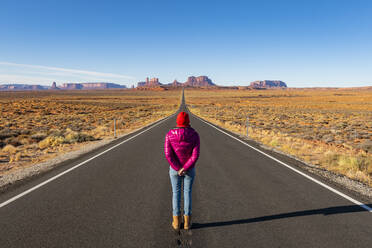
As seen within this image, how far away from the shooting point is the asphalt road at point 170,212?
11.8 feet

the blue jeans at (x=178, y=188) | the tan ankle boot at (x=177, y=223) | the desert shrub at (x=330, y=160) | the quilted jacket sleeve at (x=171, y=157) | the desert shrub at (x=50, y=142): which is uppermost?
the quilted jacket sleeve at (x=171, y=157)

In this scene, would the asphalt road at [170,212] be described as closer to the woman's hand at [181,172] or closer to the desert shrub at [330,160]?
the woman's hand at [181,172]

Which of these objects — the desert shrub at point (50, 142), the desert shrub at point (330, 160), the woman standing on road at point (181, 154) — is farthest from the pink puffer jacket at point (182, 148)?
the desert shrub at point (50, 142)

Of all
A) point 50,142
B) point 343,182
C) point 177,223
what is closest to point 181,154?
point 177,223

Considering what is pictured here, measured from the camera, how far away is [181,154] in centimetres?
377

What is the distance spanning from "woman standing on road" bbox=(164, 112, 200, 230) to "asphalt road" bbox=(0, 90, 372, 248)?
0.44 m

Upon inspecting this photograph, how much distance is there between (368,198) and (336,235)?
2.28 meters

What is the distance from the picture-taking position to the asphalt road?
11.8 ft

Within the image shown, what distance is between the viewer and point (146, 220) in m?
4.21

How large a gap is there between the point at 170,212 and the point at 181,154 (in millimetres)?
1407

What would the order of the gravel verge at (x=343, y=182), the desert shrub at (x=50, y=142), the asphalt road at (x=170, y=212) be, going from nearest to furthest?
the asphalt road at (x=170, y=212) < the gravel verge at (x=343, y=182) < the desert shrub at (x=50, y=142)

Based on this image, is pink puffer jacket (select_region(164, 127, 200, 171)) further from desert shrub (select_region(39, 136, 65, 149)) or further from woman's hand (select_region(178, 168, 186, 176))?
desert shrub (select_region(39, 136, 65, 149))

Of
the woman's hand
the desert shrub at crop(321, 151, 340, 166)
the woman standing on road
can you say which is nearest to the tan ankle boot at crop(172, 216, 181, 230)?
the woman standing on road

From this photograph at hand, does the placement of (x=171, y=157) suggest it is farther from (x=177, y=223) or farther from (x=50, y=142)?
(x=50, y=142)
